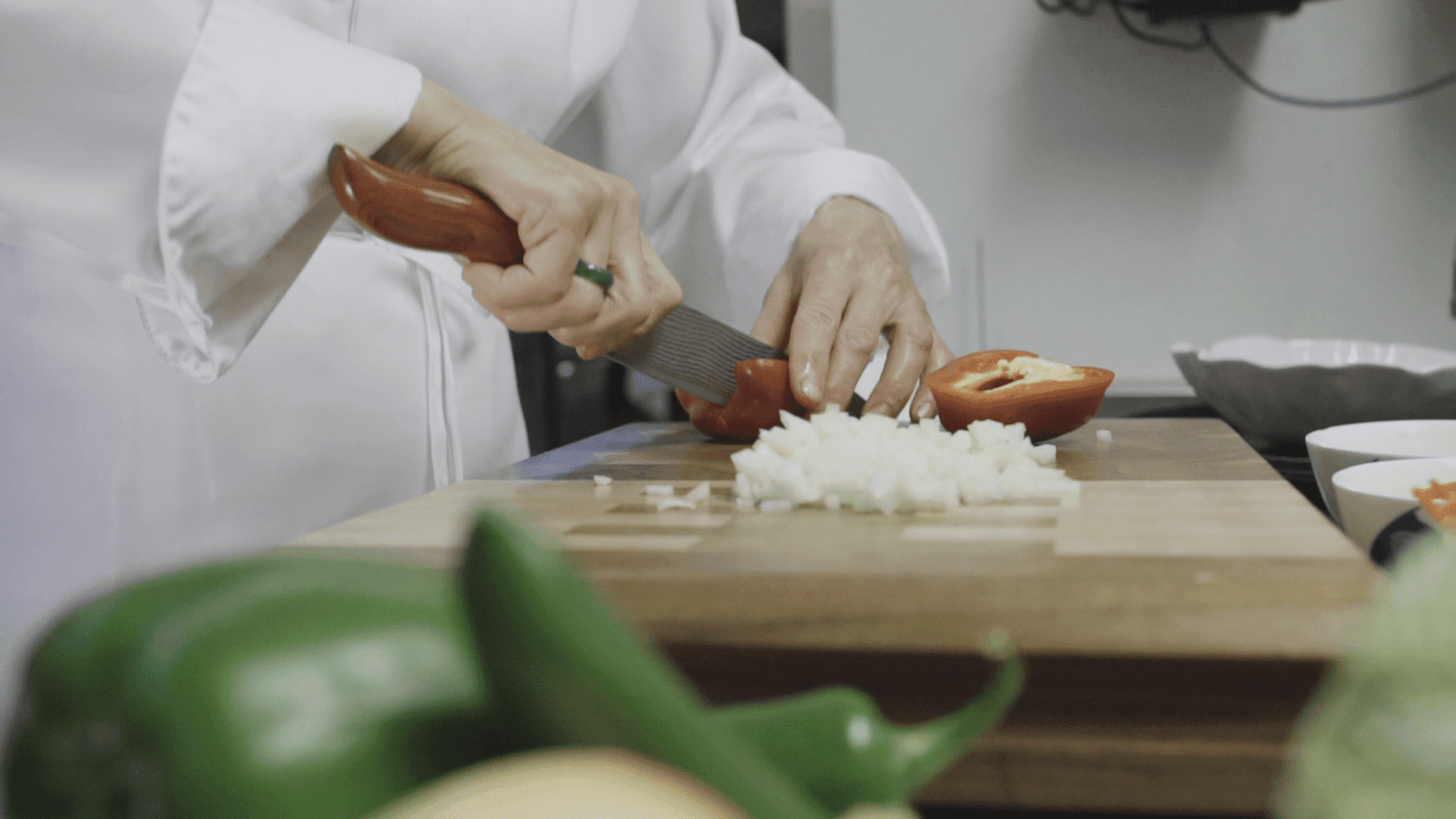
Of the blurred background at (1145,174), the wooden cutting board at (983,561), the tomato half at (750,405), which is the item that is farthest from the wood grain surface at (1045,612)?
the blurred background at (1145,174)

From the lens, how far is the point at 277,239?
705 millimetres

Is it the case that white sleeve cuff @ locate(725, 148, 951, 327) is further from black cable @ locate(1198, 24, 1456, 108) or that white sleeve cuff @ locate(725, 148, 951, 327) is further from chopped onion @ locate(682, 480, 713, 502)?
black cable @ locate(1198, 24, 1456, 108)

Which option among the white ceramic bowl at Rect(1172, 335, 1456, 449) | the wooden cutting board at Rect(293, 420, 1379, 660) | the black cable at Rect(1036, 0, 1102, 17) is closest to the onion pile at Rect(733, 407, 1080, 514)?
the wooden cutting board at Rect(293, 420, 1379, 660)

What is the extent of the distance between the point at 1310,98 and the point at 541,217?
1675mm

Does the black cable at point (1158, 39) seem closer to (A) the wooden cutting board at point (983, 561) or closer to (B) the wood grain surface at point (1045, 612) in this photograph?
(A) the wooden cutting board at point (983, 561)

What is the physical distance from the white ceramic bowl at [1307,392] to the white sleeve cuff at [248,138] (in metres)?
0.78

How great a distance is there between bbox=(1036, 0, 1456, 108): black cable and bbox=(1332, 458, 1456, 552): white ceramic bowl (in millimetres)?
1415

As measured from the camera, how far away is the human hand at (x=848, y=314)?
982 millimetres

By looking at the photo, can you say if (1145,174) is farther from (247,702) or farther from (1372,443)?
(247,702)

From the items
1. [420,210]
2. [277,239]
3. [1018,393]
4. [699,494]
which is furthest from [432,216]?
[1018,393]

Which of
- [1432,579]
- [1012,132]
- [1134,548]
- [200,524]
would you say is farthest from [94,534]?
[1012,132]

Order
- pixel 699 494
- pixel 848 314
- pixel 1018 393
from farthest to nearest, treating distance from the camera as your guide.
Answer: pixel 848 314
pixel 1018 393
pixel 699 494

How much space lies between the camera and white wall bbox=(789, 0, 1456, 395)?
1862 mm

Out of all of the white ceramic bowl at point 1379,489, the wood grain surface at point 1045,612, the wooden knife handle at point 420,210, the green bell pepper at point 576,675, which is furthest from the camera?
the wooden knife handle at point 420,210
